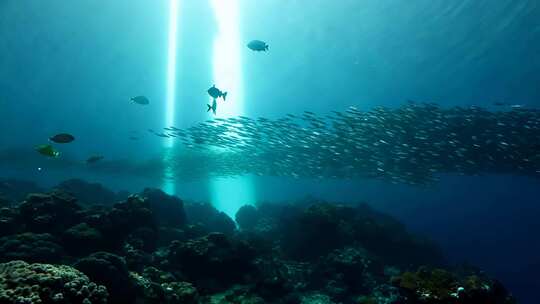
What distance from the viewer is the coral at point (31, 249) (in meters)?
7.41

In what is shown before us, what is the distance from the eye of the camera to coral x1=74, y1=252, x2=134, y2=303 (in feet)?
22.4

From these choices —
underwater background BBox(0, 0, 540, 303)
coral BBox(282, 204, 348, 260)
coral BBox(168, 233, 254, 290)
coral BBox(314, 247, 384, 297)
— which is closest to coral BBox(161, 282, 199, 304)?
coral BBox(168, 233, 254, 290)

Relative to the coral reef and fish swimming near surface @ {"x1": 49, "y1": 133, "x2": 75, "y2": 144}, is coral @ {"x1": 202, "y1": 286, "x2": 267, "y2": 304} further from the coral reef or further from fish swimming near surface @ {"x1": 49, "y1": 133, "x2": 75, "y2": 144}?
fish swimming near surface @ {"x1": 49, "y1": 133, "x2": 75, "y2": 144}

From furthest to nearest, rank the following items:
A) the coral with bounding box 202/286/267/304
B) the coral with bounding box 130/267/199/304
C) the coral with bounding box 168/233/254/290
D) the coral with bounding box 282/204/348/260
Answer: the coral with bounding box 282/204/348/260 < the coral with bounding box 168/233/254/290 < the coral with bounding box 202/286/267/304 < the coral with bounding box 130/267/199/304

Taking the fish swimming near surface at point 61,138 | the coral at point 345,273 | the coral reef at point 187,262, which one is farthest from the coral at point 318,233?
the fish swimming near surface at point 61,138

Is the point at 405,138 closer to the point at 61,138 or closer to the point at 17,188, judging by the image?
the point at 61,138

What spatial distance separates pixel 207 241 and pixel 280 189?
66388 millimetres

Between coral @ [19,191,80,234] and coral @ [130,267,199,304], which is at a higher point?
coral @ [19,191,80,234]

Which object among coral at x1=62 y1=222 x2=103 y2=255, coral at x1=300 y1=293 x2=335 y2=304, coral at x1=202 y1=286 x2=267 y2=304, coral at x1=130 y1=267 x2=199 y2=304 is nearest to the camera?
coral at x1=130 y1=267 x2=199 y2=304

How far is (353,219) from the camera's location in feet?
54.4

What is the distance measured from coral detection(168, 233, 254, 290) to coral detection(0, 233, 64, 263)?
2.99m

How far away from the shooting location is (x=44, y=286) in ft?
16.5

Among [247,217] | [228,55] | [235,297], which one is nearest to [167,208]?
[235,297]

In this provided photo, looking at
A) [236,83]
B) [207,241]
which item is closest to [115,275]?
[207,241]
